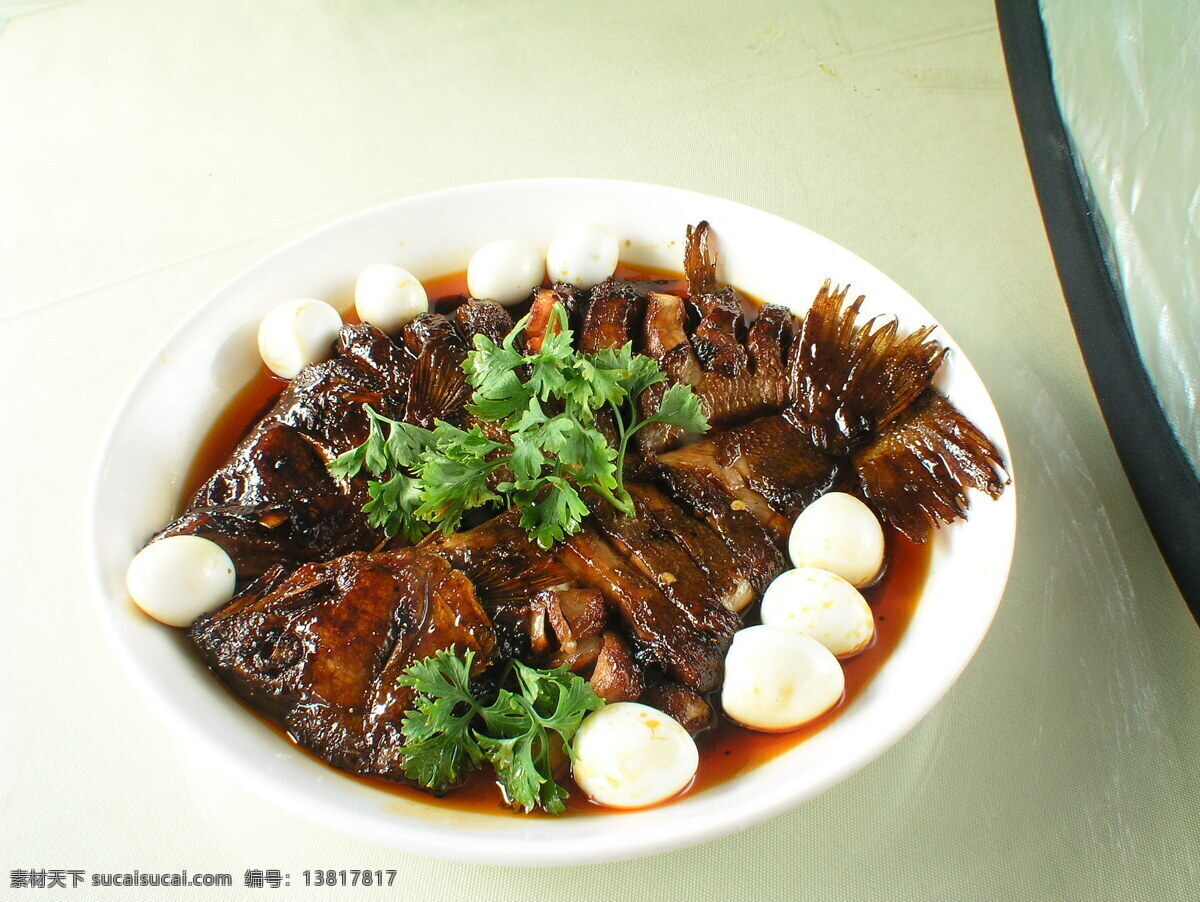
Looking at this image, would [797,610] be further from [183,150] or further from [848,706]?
[183,150]

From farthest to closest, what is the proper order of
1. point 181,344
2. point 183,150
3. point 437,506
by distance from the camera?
point 183,150, point 181,344, point 437,506

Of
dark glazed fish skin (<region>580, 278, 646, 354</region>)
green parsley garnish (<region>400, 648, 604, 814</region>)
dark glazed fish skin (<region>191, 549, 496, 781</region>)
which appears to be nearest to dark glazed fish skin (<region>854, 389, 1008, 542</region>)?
dark glazed fish skin (<region>580, 278, 646, 354</region>)

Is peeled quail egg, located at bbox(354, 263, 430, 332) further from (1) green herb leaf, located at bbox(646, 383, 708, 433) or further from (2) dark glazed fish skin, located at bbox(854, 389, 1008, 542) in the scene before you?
(2) dark glazed fish skin, located at bbox(854, 389, 1008, 542)

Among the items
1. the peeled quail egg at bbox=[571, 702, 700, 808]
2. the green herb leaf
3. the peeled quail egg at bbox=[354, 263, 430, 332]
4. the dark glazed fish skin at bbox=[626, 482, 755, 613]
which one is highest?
the peeled quail egg at bbox=[354, 263, 430, 332]

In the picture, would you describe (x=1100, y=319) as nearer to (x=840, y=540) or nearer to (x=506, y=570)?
(x=840, y=540)

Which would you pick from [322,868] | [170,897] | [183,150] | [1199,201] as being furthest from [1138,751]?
[183,150]

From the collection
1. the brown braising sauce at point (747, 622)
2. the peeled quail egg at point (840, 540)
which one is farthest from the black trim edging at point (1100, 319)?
the peeled quail egg at point (840, 540)
